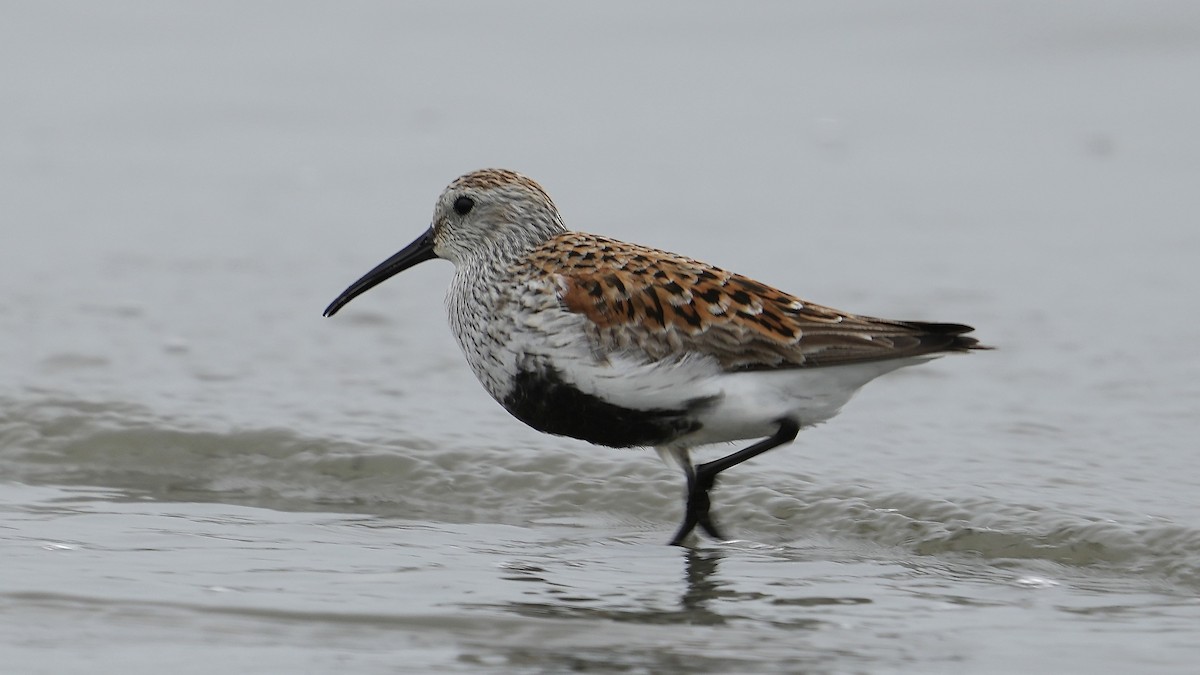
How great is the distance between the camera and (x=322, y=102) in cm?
1349

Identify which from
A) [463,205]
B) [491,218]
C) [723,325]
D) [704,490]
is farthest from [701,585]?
[463,205]

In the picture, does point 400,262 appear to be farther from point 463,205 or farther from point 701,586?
point 701,586

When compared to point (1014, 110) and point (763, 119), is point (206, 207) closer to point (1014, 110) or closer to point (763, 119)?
point (763, 119)

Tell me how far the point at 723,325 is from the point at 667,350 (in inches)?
8.2

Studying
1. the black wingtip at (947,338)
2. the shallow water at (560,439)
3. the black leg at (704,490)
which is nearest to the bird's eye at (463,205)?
the shallow water at (560,439)

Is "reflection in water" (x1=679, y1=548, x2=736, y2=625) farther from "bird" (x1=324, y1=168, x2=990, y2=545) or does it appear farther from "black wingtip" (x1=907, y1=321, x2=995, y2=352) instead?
"black wingtip" (x1=907, y1=321, x2=995, y2=352)

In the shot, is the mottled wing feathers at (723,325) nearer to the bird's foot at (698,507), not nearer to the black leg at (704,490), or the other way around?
the black leg at (704,490)

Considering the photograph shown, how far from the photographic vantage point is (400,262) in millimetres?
7203

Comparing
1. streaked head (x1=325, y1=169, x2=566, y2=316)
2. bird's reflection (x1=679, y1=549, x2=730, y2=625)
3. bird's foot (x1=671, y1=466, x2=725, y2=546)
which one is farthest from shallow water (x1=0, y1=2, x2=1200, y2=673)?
streaked head (x1=325, y1=169, x2=566, y2=316)

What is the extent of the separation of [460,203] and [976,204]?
511 cm

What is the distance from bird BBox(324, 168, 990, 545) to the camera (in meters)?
6.19

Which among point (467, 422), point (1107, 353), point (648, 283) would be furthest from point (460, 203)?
point (1107, 353)

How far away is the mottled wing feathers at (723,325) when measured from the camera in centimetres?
618

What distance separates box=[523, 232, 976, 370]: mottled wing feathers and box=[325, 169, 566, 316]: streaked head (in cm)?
48
